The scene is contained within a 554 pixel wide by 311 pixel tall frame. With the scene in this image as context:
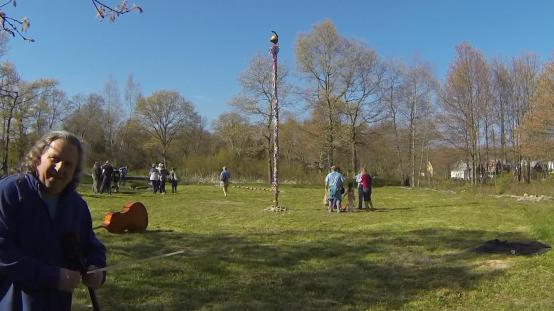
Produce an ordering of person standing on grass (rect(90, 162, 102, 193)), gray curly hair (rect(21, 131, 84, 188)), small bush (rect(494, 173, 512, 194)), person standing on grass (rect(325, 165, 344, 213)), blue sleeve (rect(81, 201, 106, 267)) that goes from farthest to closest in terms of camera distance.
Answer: small bush (rect(494, 173, 512, 194)) < person standing on grass (rect(90, 162, 102, 193)) < person standing on grass (rect(325, 165, 344, 213)) < blue sleeve (rect(81, 201, 106, 267)) < gray curly hair (rect(21, 131, 84, 188))

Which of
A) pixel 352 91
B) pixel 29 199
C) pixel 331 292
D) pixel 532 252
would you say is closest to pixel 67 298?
pixel 29 199

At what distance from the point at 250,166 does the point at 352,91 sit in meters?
13.7

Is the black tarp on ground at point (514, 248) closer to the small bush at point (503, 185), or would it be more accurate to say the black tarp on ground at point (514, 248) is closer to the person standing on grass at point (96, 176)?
the person standing on grass at point (96, 176)

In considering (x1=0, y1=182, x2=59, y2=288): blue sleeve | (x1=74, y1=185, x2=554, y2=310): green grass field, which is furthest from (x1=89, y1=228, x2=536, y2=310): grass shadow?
(x1=0, y1=182, x2=59, y2=288): blue sleeve

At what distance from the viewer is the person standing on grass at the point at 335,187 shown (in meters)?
18.2

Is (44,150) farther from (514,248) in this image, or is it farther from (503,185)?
(503,185)

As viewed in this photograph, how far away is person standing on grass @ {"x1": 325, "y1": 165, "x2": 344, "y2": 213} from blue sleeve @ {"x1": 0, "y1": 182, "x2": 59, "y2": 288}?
52.3 feet

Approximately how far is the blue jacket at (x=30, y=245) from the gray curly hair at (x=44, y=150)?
0.07 metres

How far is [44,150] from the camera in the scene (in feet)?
8.70

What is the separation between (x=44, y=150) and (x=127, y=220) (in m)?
9.49

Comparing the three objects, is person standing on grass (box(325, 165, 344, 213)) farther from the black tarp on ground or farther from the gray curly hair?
the gray curly hair

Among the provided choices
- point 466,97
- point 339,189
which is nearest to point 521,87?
point 466,97

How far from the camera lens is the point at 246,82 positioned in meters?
46.6

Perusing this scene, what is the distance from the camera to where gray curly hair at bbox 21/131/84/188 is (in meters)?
2.62
